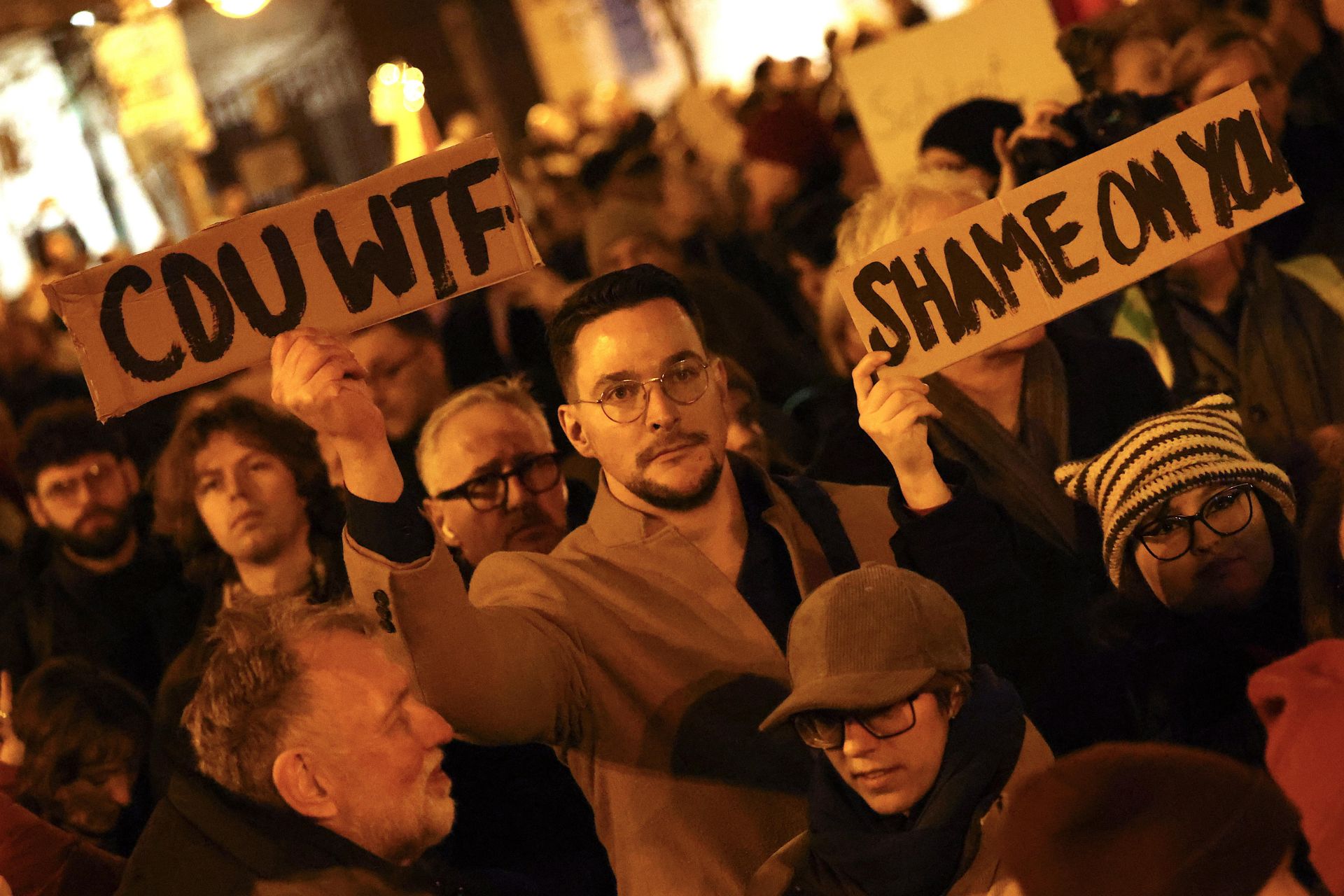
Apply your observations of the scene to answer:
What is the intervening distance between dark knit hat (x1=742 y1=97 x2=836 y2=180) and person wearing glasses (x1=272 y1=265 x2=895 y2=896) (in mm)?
4034

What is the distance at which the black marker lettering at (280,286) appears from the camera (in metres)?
3.21

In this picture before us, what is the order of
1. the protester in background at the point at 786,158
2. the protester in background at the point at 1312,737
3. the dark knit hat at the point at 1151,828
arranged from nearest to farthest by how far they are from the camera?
the dark knit hat at the point at 1151,828
the protester in background at the point at 1312,737
the protester in background at the point at 786,158

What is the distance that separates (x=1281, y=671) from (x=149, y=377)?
82.0 inches

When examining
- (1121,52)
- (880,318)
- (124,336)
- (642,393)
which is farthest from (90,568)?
(1121,52)

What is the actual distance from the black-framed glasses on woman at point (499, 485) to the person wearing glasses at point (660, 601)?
53 centimetres

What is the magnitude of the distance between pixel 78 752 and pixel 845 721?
6.12 feet

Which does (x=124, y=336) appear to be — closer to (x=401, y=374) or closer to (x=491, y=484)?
(x=491, y=484)

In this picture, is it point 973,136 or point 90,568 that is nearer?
point 90,568

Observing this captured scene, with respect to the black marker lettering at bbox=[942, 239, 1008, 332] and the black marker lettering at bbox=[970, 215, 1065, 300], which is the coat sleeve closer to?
the black marker lettering at bbox=[942, 239, 1008, 332]

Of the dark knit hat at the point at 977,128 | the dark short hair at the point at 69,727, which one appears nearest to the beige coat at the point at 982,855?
the dark short hair at the point at 69,727

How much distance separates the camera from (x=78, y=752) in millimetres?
3662

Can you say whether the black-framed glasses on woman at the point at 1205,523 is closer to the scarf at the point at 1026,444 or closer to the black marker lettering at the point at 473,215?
the scarf at the point at 1026,444

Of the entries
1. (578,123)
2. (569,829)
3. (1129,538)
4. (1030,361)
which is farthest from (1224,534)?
(578,123)

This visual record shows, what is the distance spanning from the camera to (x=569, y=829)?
11.2 ft
